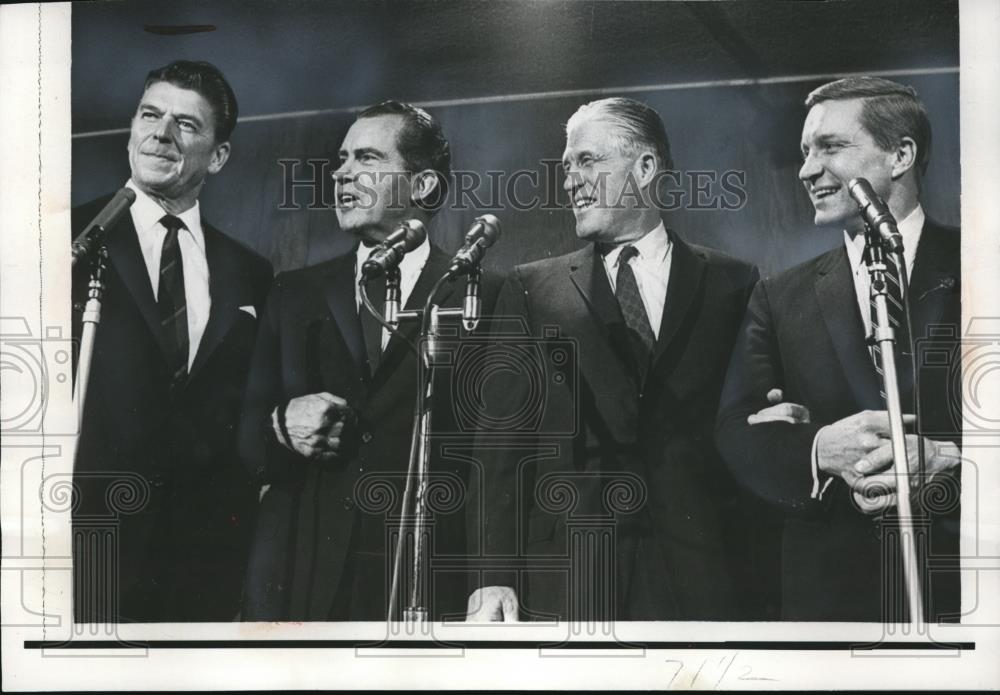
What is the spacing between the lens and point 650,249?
3.73 metres

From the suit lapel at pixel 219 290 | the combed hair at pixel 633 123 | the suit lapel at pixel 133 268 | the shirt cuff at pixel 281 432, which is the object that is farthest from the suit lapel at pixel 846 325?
the suit lapel at pixel 133 268

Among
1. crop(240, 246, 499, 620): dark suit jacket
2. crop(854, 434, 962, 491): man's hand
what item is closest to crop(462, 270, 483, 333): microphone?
crop(240, 246, 499, 620): dark suit jacket

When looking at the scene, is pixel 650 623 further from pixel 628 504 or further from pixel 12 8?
pixel 12 8

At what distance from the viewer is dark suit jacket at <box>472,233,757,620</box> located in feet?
12.0

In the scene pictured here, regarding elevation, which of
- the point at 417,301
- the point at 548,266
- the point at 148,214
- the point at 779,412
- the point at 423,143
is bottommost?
the point at 779,412

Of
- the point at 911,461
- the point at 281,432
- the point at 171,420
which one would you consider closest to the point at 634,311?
the point at 911,461

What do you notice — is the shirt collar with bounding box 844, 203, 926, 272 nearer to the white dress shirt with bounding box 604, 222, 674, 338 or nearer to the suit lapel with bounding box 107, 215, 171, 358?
the white dress shirt with bounding box 604, 222, 674, 338

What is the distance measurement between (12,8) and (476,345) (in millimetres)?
2162

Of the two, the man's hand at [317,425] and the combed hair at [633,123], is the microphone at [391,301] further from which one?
the combed hair at [633,123]

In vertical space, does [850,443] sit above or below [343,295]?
below

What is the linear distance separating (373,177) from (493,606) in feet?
5.37

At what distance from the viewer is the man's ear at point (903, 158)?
373 centimetres

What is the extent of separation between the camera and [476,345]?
3697mm

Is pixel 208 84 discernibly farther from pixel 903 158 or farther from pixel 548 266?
pixel 903 158
